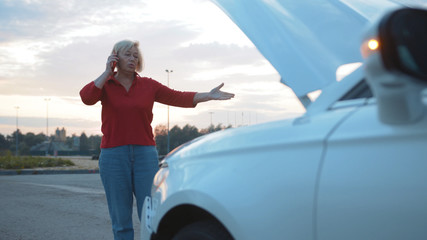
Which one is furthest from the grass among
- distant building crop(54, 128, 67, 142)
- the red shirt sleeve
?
distant building crop(54, 128, 67, 142)

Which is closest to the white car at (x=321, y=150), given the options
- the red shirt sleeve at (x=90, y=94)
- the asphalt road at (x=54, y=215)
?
the red shirt sleeve at (x=90, y=94)

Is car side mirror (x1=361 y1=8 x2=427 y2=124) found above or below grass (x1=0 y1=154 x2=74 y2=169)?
above

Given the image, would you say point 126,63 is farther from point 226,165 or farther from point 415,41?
point 415,41

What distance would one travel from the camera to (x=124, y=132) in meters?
3.79

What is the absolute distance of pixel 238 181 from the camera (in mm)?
1889

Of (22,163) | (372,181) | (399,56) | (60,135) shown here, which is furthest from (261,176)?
(60,135)

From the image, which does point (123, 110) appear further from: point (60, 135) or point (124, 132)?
point (60, 135)

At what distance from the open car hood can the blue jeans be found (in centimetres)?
155

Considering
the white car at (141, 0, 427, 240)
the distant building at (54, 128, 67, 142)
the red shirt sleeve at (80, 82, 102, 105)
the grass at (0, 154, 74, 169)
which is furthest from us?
the distant building at (54, 128, 67, 142)

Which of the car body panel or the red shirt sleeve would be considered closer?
the car body panel

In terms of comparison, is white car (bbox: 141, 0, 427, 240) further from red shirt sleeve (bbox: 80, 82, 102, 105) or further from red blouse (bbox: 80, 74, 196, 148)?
red shirt sleeve (bbox: 80, 82, 102, 105)

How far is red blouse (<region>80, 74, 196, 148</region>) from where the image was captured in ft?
12.4

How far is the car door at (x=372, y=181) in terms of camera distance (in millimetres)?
1361

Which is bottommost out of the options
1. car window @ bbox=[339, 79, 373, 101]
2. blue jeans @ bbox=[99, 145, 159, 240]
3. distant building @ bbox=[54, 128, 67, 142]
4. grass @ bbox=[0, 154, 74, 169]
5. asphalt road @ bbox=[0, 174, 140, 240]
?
asphalt road @ bbox=[0, 174, 140, 240]
